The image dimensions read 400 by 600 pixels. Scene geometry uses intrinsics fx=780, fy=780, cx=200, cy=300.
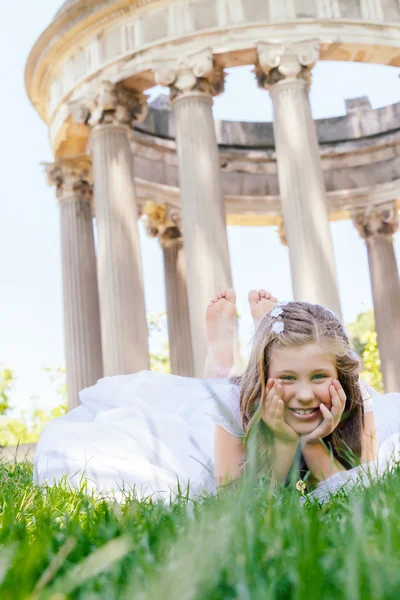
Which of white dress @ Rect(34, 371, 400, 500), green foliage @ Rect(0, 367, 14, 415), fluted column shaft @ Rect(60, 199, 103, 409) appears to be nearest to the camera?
white dress @ Rect(34, 371, 400, 500)

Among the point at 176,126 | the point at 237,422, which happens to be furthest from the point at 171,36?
the point at 237,422

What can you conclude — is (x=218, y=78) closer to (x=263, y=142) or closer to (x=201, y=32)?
(x=201, y=32)

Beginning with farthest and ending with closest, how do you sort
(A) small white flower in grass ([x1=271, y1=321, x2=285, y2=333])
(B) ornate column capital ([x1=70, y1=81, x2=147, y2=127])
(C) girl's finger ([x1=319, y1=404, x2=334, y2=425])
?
1. (B) ornate column capital ([x1=70, y1=81, x2=147, y2=127])
2. (A) small white flower in grass ([x1=271, y1=321, x2=285, y2=333])
3. (C) girl's finger ([x1=319, y1=404, x2=334, y2=425])

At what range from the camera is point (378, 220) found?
6994 centimetres

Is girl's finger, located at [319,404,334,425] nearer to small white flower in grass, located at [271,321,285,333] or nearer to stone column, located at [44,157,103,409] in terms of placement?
small white flower in grass, located at [271,321,285,333]

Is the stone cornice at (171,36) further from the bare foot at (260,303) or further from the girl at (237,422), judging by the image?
the girl at (237,422)

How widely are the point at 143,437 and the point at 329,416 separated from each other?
19.7 feet

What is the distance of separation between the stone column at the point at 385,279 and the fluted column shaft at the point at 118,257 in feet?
89.2

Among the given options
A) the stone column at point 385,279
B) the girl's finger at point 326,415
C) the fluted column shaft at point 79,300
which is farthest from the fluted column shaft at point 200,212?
the girl's finger at point 326,415

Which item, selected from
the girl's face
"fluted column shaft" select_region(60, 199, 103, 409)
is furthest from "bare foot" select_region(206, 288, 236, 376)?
"fluted column shaft" select_region(60, 199, 103, 409)

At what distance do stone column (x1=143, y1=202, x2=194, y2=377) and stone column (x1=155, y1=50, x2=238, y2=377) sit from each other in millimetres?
18838

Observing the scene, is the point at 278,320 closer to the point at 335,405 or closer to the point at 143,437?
Result: the point at 335,405

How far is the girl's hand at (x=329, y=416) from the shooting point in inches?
431

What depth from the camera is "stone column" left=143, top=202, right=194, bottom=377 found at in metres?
64.4
